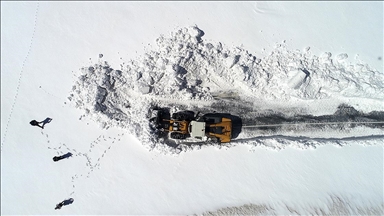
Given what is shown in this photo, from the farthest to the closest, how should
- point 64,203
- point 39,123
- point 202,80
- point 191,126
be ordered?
point 202,80 → point 39,123 → point 64,203 → point 191,126

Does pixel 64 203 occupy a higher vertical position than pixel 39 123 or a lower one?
lower

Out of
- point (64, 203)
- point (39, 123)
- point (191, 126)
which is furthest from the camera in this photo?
point (39, 123)

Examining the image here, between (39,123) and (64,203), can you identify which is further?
(39,123)

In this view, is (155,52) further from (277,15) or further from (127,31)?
(277,15)

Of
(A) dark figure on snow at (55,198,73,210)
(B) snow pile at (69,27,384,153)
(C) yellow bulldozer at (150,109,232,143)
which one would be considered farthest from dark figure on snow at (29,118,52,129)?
(C) yellow bulldozer at (150,109,232,143)

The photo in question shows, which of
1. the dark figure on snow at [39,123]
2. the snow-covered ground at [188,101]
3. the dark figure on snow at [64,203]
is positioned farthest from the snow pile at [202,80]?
the dark figure on snow at [64,203]

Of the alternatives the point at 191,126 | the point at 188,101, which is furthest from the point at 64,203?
the point at 188,101

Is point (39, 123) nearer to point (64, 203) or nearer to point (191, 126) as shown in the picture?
point (64, 203)
